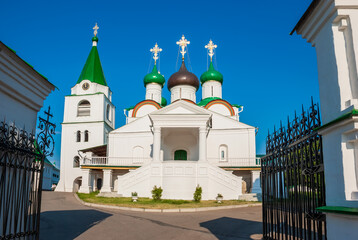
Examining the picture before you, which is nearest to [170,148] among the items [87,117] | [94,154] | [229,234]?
[94,154]

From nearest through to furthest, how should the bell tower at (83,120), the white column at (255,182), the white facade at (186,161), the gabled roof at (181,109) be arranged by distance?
the white facade at (186,161), the gabled roof at (181,109), the white column at (255,182), the bell tower at (83,120)

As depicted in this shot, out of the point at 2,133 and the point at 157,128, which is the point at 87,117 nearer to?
the point at 157,128

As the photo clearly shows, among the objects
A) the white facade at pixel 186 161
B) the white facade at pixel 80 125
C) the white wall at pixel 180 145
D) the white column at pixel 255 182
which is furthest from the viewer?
the white facade at pixel 80 125

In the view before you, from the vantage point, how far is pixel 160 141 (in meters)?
21.3

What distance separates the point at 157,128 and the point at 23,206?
15.1 metres

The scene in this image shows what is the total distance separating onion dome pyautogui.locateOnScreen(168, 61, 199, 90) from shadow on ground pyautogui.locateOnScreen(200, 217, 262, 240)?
78.0 feet

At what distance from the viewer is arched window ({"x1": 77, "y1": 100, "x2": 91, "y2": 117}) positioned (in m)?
35.5

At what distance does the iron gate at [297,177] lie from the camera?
3922 millimetres

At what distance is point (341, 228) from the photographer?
126 inches

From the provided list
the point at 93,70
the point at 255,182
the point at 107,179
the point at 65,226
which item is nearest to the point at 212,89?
the point at 93,70

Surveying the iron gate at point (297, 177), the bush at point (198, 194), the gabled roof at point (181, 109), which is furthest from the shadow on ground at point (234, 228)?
the gabled roof at point (181, 109)

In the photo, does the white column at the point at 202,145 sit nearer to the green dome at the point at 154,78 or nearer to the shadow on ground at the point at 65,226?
the shadow on ground at the point at 65,226

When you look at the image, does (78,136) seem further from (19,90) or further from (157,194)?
(19,90)

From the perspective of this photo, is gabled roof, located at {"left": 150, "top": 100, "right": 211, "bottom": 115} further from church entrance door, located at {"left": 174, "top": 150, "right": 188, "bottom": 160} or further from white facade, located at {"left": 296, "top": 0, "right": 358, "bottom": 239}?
white facade, located at {"left": 296, "top": 0, "right": 358, "bottom": 239}
